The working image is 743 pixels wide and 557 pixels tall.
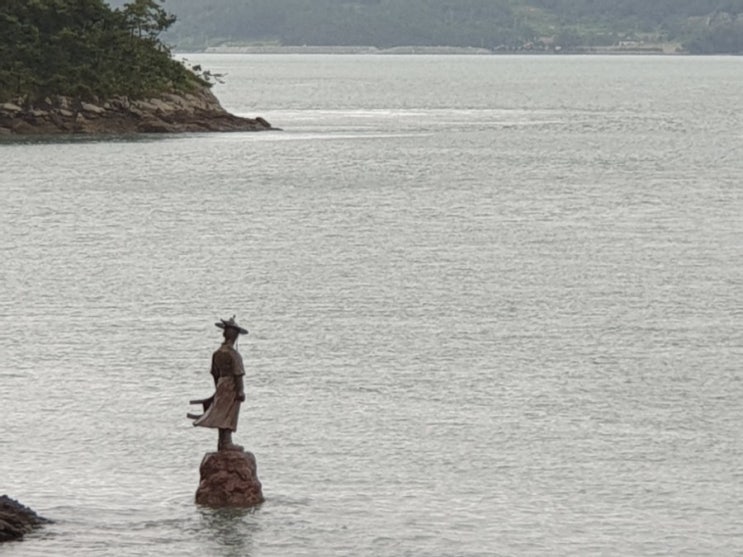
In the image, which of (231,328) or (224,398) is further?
(224,398)

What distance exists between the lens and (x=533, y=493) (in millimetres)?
35375

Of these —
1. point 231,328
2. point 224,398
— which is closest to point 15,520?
point 224,398

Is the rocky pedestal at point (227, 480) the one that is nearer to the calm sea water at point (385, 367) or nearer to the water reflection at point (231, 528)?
the water reflection at point (231, 528)

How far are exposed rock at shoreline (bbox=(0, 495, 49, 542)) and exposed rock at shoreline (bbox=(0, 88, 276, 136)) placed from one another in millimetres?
108178

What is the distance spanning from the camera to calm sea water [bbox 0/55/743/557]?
33.3 m

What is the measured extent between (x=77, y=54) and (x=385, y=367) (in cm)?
9620

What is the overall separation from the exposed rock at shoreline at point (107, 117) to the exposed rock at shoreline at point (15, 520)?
10818 centimetres

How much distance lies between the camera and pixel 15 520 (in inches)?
1219

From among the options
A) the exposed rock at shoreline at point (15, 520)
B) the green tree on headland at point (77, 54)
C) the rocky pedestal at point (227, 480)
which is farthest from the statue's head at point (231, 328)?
the green tree on headland at point (77, 54)

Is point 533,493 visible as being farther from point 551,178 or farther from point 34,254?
point 551,178

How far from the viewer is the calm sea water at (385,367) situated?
1310 inches

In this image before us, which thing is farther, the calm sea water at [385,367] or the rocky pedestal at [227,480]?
the calm sea water at [385,367]

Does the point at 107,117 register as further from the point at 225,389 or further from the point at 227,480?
the point at 225,389

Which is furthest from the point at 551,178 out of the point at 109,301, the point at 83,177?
the point at 109,301
